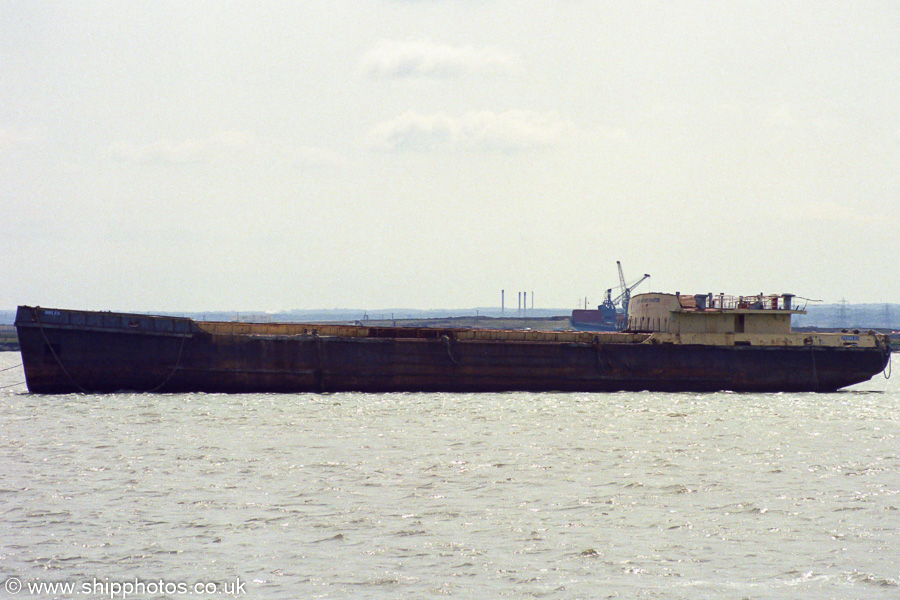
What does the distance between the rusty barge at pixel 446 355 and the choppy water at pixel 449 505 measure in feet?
23.7

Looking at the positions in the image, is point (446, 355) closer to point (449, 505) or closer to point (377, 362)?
point (377, 362)

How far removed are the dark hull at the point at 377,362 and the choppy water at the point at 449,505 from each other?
7.08 metres

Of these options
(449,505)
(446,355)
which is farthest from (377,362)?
(449,505)

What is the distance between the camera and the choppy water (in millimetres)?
15125

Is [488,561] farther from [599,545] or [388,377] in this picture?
[388,377]

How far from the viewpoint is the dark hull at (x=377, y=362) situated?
42.4 meters

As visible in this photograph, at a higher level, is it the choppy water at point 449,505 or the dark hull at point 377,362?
the dark hull at point 377,362

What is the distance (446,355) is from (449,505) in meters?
26.0

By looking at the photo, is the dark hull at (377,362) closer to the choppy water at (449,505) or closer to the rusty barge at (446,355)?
the rusty barge at (446,355)

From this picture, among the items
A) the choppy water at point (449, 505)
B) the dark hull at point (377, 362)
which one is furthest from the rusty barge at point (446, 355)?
the choppy water at point (449, 505)

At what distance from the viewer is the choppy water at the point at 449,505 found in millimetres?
15125

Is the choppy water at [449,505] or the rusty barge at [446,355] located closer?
the choppy water at [449,505]

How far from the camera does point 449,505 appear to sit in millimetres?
20125

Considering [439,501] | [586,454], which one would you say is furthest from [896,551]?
[586,454]
